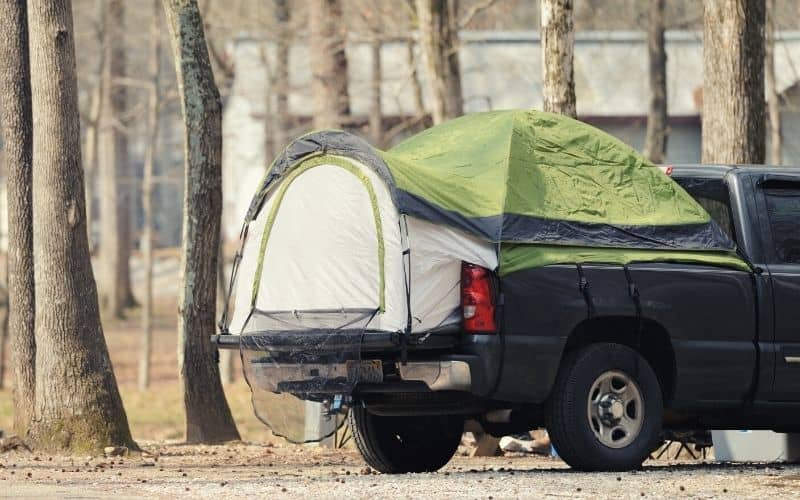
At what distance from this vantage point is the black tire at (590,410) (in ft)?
32.8

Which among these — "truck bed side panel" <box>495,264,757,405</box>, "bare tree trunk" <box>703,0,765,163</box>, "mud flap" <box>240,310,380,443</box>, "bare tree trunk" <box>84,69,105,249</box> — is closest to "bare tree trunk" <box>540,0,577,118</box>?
"bare tree trunk" <box>703,0,765,163</box>

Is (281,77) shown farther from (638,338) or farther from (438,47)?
(638,338)

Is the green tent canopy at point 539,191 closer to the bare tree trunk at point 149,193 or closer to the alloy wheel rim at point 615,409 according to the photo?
the alloy wheel rim at point 615,409

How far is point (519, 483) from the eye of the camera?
9688 mm

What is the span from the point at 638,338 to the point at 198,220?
5.96 m

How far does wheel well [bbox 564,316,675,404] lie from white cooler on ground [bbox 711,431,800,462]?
7.60 ft

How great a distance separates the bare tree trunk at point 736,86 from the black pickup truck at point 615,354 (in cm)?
470

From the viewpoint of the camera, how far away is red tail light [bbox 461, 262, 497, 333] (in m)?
9.66

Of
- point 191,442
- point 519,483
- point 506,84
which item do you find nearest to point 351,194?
point 519,483

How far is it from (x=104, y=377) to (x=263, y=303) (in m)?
3.80

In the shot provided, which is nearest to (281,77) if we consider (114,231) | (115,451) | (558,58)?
(114,231)

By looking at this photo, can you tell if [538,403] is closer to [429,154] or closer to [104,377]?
[429,154]

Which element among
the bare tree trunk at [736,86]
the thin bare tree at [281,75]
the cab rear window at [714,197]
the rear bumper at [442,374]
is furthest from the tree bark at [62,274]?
the thin bare tree at [281,75]

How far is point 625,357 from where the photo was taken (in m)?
10.2
